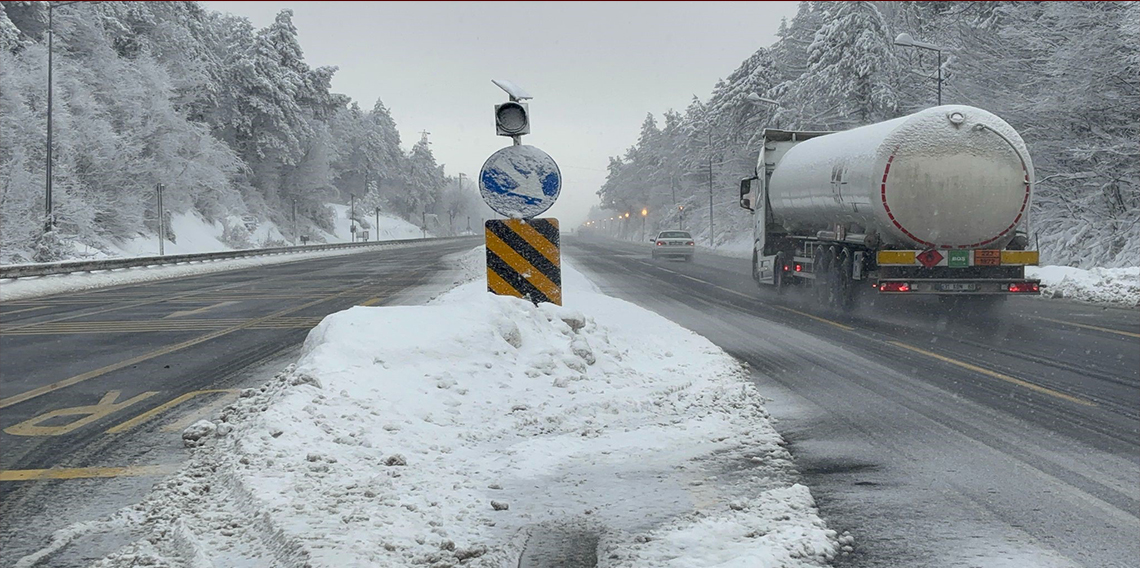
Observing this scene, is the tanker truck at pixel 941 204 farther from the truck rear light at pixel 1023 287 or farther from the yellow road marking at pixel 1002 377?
the yellow road marking at pixel 1002 377

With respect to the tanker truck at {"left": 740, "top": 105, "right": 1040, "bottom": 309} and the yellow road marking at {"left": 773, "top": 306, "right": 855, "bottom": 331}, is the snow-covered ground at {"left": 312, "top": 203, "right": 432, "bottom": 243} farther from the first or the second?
the tanker truck at {"left": 740, "top": 105, "right": 1040, "bottom": 309}

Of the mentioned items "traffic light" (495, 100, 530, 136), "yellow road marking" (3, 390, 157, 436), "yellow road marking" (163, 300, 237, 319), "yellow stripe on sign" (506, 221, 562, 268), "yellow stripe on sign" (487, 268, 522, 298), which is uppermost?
"traffic light" (495, 100, 530, 136)

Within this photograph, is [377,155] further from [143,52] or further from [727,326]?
[727,326]

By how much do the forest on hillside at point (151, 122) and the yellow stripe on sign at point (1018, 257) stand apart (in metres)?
32.2

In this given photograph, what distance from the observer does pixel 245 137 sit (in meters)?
75.4

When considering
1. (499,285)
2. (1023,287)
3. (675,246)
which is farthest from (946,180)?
(675,246)

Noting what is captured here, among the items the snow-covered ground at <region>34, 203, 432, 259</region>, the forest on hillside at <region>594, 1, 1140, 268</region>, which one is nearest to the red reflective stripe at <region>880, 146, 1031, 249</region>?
the forest on hillside at <region>594, 1, 1140, 268</region>

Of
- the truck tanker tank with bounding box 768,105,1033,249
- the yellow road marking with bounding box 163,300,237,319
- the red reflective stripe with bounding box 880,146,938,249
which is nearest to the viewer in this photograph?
the truck tanker tank with bounding box 768,105,1033,249

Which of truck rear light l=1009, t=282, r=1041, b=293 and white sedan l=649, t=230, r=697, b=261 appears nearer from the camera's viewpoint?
truck rear light l=1009, t=282, r=1041, b=293

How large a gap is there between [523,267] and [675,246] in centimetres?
3531

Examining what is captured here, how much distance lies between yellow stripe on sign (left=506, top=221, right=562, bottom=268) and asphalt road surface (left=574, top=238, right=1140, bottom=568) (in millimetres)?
2523

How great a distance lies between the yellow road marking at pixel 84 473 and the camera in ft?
17.3

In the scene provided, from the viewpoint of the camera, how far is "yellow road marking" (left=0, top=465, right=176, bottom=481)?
527cm

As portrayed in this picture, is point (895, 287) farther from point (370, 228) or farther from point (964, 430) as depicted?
point (370, 228)
